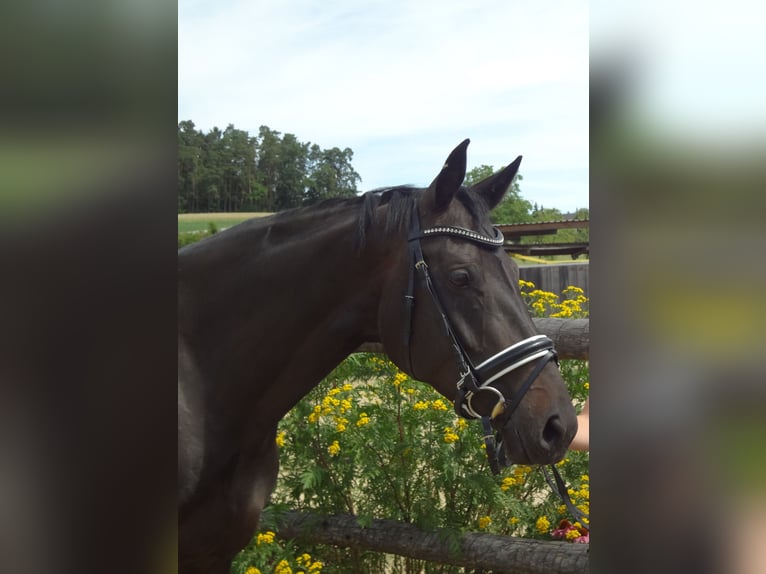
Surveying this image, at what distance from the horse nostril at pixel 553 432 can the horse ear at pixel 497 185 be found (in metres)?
0.80

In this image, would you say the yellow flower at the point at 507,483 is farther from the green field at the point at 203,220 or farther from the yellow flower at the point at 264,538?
the green field at the point at 203,220

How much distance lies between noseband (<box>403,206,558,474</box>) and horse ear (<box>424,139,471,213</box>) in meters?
0.07

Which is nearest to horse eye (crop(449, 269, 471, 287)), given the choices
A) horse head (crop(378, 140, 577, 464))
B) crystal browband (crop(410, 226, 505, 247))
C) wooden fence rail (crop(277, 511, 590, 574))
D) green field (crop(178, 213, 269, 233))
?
horse head (crop(378, 140, 577, 464))

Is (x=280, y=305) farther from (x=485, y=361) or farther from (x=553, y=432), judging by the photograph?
(x=553, y=432)

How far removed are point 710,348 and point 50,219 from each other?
29 centimetres

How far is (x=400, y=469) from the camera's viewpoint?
10.2 feet

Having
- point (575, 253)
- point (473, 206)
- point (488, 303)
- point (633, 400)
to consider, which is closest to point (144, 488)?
point (633, 400)

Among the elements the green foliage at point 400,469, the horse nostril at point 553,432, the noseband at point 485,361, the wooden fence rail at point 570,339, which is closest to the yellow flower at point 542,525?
the green foliage at point 400,469

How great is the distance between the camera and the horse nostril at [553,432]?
1.97m

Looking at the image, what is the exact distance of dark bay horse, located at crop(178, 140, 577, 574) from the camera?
2.04 meters

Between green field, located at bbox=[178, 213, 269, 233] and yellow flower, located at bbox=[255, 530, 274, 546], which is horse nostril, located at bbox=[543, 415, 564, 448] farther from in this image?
green field, located at bbox=[178, 213, 269, 233]

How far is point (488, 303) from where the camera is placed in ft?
6.76

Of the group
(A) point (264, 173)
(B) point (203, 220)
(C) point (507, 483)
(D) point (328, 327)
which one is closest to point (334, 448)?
(C) point (507, 483)

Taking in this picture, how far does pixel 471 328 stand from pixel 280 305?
610 millimetres
